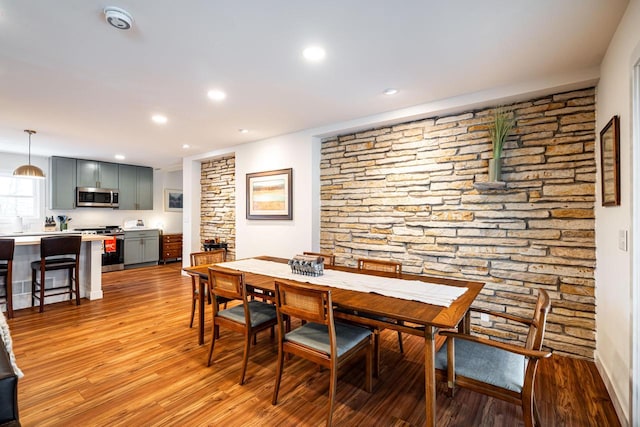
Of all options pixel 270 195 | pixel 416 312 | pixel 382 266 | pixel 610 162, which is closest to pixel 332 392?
pixel 416 312

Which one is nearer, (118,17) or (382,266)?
(118,17)

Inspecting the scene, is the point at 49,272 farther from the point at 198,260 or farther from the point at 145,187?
the point at 145,187

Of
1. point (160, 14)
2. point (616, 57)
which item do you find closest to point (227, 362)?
point (160, 14)

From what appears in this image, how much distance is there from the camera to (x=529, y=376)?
55.1 inches

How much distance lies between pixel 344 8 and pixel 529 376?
212 centimetres

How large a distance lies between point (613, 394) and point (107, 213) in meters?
8.47

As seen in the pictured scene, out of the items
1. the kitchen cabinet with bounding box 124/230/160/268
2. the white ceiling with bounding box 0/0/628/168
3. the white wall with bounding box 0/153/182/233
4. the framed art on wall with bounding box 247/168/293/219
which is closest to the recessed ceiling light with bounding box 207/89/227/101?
the white ceiling with bounding box 0/0/628/168

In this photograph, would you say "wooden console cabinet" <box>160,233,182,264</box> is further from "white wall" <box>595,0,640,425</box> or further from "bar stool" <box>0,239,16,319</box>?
"white wall" <box>595,0,640,425</box>

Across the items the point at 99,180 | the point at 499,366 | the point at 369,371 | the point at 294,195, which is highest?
the point at 99,180

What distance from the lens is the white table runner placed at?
1.93m

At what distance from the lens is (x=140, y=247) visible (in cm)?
679

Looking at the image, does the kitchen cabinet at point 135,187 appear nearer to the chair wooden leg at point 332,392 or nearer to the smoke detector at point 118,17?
the smoke detector at point 118,17

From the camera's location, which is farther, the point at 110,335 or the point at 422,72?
the point at 110,335

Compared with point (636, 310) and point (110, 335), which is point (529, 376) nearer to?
point (636, 310)
